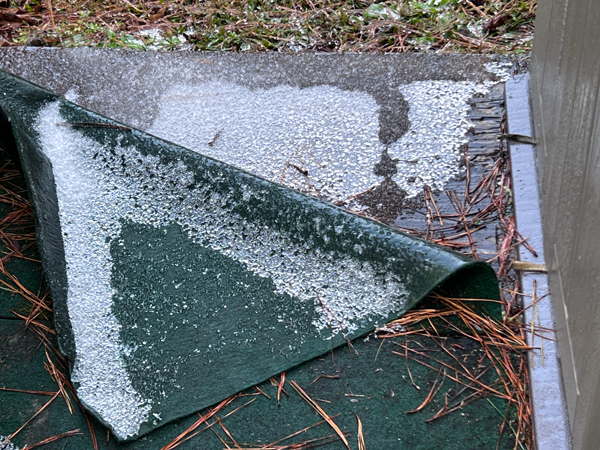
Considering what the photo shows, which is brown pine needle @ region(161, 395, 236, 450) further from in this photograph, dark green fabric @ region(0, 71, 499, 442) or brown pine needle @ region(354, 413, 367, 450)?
brown pine needle @ region(354, 413, 367, 450)

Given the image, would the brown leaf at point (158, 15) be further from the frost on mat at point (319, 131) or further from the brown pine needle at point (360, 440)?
the brown pine needle at point (360, 440)

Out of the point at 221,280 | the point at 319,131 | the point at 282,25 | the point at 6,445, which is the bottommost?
the point at 6,445

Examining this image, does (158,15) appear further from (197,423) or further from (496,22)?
(197,423)

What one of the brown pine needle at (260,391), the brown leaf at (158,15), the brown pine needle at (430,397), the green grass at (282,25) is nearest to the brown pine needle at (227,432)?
the brown pine needle at (260,391)

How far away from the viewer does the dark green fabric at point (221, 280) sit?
1414 millimetres

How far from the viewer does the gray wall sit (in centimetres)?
102

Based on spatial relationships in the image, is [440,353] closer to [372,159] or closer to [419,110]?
[372,159]

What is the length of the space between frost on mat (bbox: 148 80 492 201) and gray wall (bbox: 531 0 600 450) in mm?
424

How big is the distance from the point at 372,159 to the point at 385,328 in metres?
0.73

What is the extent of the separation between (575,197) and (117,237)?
1279mm

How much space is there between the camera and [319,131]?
2.12m

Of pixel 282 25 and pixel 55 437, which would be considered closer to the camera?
pixel 55 437

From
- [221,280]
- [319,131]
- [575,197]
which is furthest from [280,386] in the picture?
[319,131]

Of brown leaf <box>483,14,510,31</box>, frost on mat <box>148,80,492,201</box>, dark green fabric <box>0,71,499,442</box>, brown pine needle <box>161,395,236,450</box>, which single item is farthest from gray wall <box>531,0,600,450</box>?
brown leaf <box>483,14,510,31</box>
